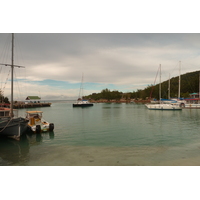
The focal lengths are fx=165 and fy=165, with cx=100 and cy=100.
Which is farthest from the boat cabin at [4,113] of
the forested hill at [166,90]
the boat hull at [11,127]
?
the forested hill at [166,90]

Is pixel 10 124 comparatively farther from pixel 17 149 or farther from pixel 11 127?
pixel 17 149

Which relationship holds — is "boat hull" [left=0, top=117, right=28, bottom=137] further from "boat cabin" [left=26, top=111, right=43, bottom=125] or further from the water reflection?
"boat cabin" [left=26, top=111, right=43, bottom=125]

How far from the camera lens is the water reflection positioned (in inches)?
396

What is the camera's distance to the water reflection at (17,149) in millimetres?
10055

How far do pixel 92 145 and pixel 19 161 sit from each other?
5332 mm

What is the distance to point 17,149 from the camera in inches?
493

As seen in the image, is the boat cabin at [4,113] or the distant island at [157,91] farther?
the distant island at [157,91]

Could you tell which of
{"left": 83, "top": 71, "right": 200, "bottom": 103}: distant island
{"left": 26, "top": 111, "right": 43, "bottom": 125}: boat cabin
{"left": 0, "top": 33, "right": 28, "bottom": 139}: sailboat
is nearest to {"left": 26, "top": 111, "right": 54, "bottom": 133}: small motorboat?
{"left": 26, "top": 111, "right": 43, "bottom": 125}: boat cabin

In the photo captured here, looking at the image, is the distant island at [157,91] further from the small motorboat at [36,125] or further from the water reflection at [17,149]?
the water reflection at [17,149]

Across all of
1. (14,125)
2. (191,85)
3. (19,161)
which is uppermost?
(191,85)

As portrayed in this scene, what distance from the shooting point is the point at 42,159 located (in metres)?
10.3

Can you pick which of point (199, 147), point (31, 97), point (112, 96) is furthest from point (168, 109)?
point (112, 96)

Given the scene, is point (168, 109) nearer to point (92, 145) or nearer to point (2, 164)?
point (92, 145)

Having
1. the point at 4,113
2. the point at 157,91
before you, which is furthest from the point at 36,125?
the point at 157,91
